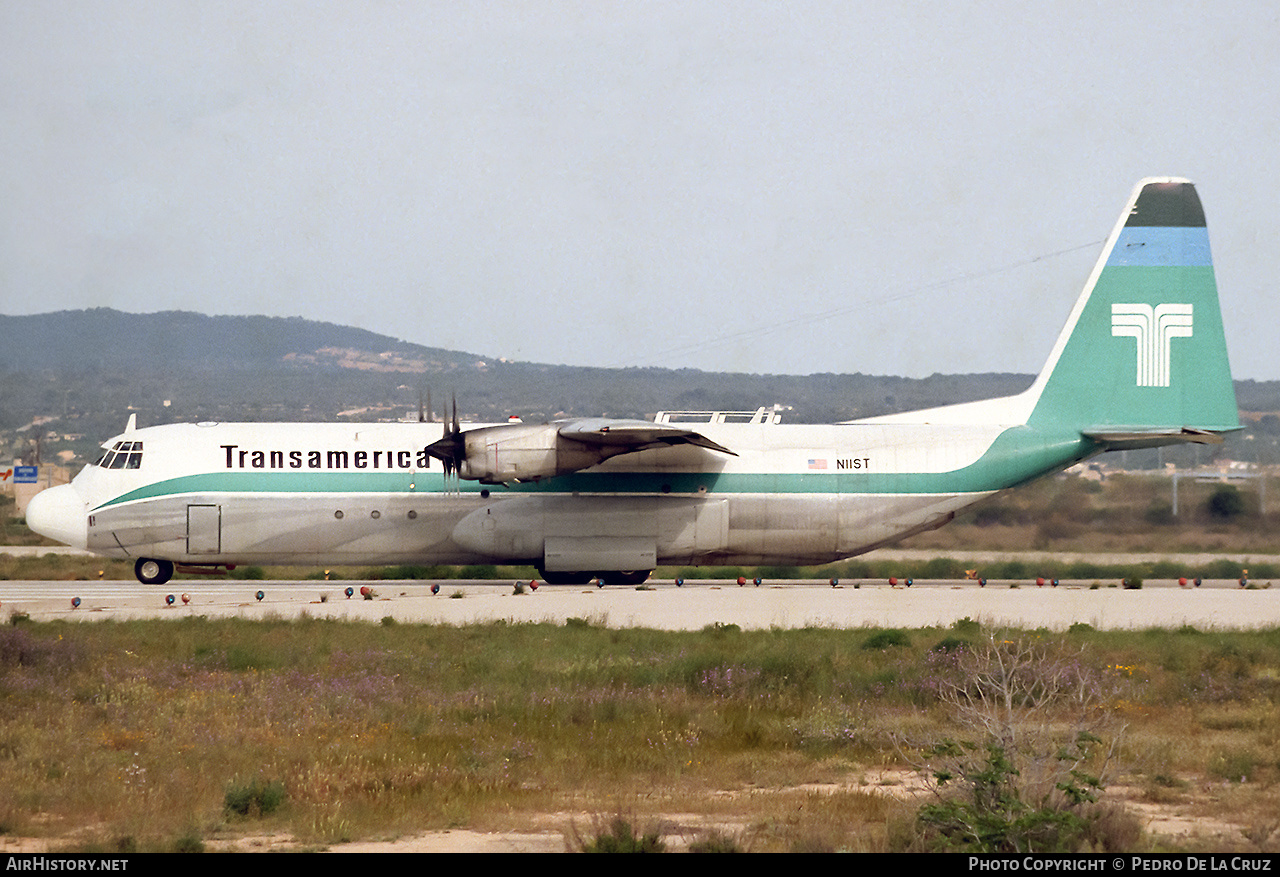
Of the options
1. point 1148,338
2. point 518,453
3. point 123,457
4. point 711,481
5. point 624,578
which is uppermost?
point 1148,338

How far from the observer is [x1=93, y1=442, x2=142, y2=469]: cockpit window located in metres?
28.7

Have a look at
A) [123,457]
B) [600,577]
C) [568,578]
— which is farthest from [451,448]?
[123,457]

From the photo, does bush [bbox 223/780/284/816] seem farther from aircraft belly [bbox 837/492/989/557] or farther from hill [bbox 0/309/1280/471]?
hill [bbox 0/309/1280/471]

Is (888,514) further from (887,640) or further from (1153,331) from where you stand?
(887,640)

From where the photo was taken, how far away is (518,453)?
1055 inches

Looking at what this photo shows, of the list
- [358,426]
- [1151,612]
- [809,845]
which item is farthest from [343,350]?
[809,845]

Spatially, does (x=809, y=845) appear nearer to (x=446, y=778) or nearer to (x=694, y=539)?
(x=446, y=778)

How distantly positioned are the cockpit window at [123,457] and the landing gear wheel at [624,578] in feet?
37.5

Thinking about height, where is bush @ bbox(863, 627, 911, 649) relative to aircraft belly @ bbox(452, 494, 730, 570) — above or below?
below

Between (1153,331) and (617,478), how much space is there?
568 inches

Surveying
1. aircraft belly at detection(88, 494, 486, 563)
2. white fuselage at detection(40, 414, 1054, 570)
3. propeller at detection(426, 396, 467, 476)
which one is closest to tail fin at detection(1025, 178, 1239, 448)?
white fuselage at detection(40, 414, 1054, 570)

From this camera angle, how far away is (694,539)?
2917 centimetres

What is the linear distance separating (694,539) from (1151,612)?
10.2m

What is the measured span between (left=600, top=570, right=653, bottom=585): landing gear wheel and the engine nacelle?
4.19 m
